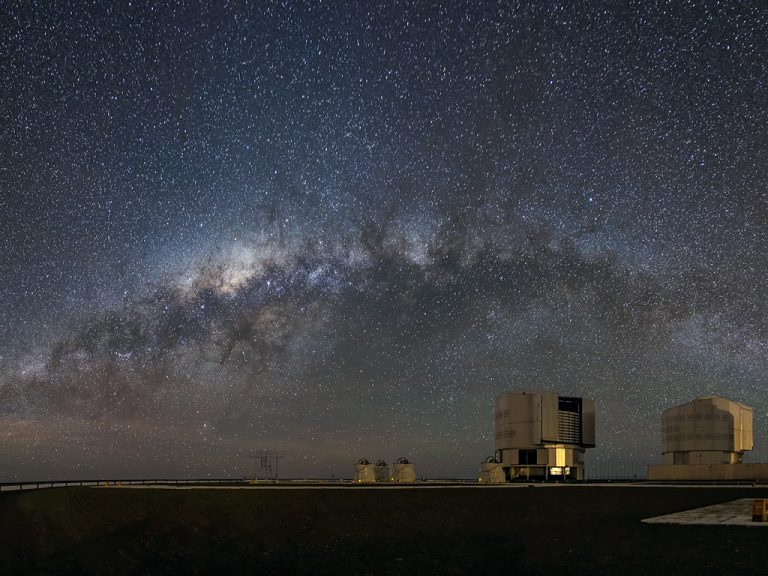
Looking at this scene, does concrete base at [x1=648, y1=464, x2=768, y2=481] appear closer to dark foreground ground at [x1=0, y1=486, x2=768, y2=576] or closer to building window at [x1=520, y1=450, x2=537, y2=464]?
building window at [x1=520, y1=450, x2=537, y2=464]

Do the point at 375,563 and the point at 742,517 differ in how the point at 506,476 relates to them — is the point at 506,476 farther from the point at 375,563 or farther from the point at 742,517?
the point at 375,563

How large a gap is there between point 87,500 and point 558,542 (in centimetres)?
3230

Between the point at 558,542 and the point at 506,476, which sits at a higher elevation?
the point at 558,542

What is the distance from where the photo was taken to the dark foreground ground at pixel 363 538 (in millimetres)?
21016

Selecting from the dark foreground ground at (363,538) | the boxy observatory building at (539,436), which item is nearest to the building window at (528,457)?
the boxy observatory building at (539,436)

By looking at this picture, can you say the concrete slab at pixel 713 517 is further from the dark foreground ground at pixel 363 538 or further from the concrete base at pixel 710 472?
the concrete base at pixel 710 472

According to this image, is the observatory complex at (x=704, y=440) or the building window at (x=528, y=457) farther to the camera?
the building window at (x=528, y=457)

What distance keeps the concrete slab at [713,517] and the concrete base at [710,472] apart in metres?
57.6

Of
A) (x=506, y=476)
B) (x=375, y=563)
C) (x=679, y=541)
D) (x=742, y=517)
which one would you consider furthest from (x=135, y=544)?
(x=506, y=476)

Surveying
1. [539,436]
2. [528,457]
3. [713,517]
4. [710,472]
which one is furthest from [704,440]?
[713,517]

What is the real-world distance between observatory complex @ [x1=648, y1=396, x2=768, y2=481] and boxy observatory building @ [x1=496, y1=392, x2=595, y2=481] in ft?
34.5

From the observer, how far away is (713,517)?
32.4 meters

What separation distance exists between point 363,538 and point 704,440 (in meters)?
82.2

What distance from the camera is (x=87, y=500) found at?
1834 inches
